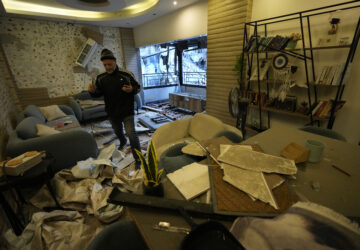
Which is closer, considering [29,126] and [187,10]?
[29,126]

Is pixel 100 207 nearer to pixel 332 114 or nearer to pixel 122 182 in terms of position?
pixel 122 182

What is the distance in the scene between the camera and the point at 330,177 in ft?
2.70

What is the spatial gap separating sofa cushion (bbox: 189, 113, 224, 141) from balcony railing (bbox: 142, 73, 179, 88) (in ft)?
15.2

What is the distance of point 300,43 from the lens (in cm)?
226

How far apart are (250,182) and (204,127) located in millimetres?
1505

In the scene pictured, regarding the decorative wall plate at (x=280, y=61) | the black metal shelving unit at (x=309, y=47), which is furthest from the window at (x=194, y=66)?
the decorative wall plate at (x=280, y=61)

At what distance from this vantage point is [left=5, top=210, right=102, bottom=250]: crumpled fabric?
4.11ft

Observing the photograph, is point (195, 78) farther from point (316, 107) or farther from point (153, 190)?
point (153, 190)

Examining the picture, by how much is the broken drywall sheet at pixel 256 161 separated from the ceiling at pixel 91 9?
352cm

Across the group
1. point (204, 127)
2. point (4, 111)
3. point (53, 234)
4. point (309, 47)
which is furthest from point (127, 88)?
point (309, 47)

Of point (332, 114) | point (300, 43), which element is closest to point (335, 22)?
point (300, 43)

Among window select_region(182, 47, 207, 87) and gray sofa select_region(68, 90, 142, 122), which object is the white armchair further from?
window select_region(182, 47, 207, 87)

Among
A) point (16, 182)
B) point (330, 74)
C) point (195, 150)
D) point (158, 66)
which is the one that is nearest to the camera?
point (195, 150)

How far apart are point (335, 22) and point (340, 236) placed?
2.44 m
